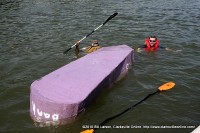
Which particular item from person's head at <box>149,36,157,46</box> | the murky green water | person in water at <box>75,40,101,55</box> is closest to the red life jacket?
person's head at <box>149,36,157,46</box>

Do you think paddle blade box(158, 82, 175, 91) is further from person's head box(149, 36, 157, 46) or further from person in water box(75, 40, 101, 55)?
person in water box(75, 40, 101, 55)

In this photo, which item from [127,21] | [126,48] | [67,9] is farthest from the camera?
[67,9]

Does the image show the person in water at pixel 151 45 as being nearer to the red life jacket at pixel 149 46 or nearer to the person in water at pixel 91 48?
the red life jacket at pixel 149 46

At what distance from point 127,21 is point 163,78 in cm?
789

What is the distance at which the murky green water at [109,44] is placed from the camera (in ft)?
25.5

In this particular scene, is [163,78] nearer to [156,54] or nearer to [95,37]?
[156,54]

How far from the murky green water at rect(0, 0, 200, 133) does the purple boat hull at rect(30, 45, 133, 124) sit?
1.29 ft

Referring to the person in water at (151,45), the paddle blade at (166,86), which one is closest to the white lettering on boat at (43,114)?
the paddle blade at (166,86)

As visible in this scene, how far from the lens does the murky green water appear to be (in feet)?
25.5

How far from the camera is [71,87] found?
291 inches

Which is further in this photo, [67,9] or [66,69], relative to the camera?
[67,9]

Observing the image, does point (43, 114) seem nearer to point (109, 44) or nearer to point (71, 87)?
point (71, 87)

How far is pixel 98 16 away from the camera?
1823 cm

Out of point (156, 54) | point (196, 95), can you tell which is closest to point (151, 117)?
point (196, 95)
